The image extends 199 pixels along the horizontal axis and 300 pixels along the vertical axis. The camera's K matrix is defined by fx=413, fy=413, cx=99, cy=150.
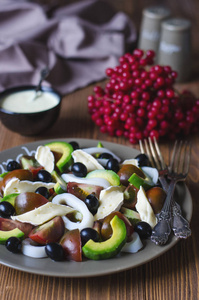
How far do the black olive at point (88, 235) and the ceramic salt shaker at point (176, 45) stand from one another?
1.40 metres

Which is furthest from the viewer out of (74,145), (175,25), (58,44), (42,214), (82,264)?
(58,44)

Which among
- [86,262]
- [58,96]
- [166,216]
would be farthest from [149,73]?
[86,262]

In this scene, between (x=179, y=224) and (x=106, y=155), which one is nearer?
(x=179, y=224)

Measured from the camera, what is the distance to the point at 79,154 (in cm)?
133

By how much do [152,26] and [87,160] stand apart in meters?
1.30

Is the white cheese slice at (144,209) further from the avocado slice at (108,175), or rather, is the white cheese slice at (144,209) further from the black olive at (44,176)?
the black olive at (44,176)

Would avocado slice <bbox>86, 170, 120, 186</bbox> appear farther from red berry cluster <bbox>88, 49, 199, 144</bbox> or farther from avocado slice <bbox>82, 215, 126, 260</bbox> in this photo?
red berry cluster <bbox>88, 49, 199, 144</bbox>

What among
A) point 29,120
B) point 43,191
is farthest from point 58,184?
point 29,120

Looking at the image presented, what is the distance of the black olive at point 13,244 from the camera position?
998 mm

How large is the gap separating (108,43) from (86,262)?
63.7 inches

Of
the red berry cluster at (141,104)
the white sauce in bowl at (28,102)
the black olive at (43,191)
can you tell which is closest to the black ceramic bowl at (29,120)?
the white sauce in bowl at (28,102)

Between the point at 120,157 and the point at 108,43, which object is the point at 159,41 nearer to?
the point at 108,43

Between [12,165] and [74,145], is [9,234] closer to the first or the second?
[12,165]

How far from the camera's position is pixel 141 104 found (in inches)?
64.8
